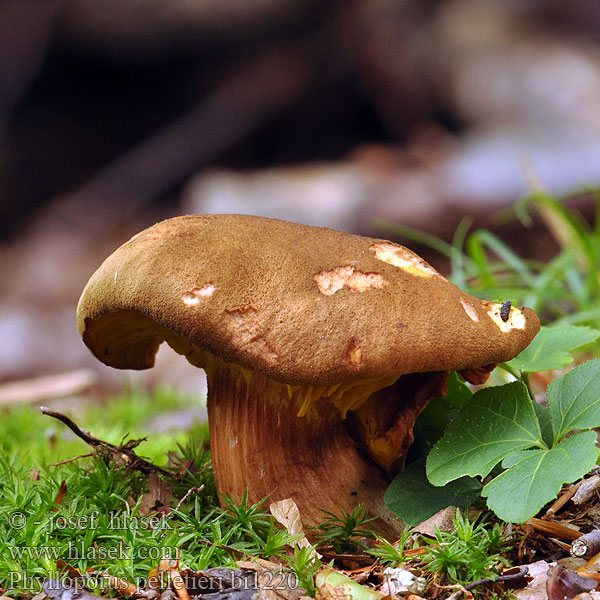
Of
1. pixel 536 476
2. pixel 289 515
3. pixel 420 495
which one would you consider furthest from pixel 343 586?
pixel 536 476

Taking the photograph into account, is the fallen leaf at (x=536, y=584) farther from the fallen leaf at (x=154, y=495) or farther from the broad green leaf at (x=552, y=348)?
the fallen leaf at (x=154, y=495)

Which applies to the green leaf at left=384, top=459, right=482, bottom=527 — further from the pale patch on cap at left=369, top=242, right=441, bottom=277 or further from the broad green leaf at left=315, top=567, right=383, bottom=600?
the pale patch on cap at left=369, top=242, right=441, bottom=277

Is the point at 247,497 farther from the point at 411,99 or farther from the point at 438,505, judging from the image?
the point at 411,99

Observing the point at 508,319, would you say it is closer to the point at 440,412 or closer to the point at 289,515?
the point at 440,412

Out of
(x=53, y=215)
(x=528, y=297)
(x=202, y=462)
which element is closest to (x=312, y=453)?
(x=202, y=462)

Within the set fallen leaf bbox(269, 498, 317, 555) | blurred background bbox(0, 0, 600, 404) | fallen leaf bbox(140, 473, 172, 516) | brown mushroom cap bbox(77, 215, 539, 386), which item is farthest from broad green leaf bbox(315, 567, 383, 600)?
blurred background bbox(0, 0, 600, 404)

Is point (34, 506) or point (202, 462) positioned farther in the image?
point (202, 462)

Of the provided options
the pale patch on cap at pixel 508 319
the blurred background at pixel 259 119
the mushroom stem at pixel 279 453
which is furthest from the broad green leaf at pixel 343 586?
the blurred background at pixel 259 119
